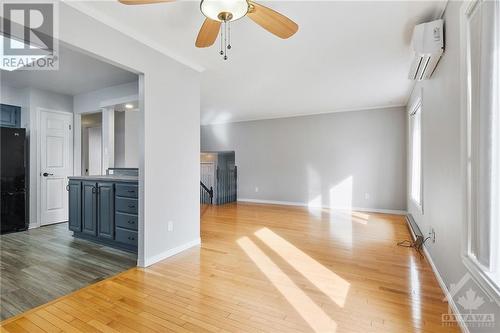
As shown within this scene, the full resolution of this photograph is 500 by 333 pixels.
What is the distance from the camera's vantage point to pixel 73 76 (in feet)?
12.1

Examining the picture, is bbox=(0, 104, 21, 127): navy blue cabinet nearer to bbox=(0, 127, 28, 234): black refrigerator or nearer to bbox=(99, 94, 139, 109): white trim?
bbox=(0, 127, 28, 234): black refrigerator

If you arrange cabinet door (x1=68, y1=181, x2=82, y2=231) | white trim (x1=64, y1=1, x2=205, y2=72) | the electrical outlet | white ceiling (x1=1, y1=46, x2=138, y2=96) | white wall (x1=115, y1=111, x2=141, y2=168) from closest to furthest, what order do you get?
1. white trim (x1=64, y1=1, x2=205, y2=72)
2. the electrical outlet
3. white ceiling (x1=1, y1=46, x2=138, y2=96)
4. cabinet door (x1=68, y1=181, x2=82, y2=231)
5. white wall (x1=115, y1=111, x2=141, y2=168)

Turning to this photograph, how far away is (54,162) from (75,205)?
155 centimetres

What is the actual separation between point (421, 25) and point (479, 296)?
2201 mm

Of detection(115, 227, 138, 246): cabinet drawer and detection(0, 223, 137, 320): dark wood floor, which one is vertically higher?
detection(115, 227, 138, 246): cabinet drawer

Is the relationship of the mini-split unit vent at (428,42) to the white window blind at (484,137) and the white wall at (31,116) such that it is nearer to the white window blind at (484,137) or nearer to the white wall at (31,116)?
the white window blind at (484,137)

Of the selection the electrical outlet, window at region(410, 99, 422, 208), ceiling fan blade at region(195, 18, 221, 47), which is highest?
ceiling fan blade at region(195, 18, 221, 47)

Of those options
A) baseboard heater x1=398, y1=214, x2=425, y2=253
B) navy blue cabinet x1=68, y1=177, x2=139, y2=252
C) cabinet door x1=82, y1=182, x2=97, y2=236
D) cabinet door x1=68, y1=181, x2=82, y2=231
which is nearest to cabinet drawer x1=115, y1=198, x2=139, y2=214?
navy blue cabinet x1=68, y1=177, x2=139, y2=252

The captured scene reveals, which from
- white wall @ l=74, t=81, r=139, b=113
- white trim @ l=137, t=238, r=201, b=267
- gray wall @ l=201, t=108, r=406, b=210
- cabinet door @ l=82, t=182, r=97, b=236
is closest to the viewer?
white trim @ l=137, t=238, r=201, b=267

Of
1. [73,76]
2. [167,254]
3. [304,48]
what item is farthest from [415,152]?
[73,76]

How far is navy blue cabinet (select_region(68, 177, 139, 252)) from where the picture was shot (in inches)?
119

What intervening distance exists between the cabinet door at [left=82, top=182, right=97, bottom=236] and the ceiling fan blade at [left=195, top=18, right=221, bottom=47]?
8.20ft

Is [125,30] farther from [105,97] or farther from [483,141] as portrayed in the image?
[483,141]

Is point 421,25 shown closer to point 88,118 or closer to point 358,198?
point 358,198
